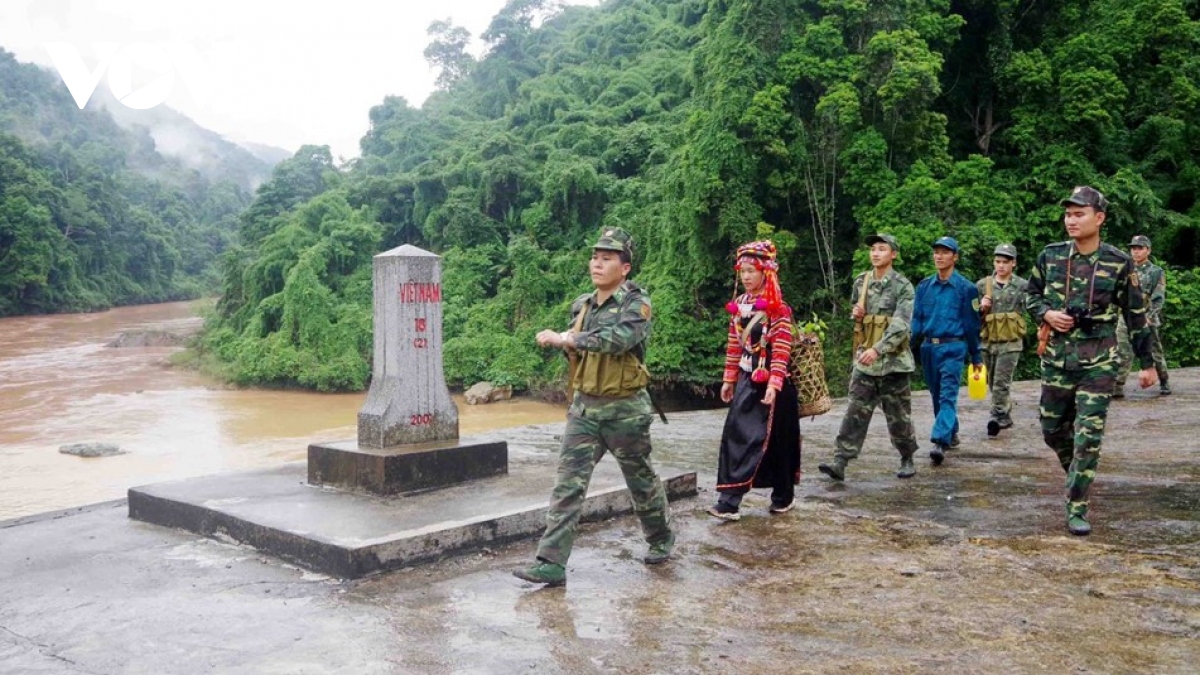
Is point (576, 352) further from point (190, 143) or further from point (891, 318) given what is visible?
point (190, 143)

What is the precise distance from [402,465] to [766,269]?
2.56 meters

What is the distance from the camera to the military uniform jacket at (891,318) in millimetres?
6812

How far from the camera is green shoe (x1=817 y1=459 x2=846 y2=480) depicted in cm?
716

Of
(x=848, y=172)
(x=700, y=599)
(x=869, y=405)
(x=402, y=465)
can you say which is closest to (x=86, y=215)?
(x=848, y=172)

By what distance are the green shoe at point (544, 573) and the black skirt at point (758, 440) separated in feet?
5.04

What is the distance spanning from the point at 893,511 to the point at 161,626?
4227 mm

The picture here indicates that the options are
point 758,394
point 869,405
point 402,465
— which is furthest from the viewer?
point 869,405

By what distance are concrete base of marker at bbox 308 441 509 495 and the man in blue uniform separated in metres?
3.53

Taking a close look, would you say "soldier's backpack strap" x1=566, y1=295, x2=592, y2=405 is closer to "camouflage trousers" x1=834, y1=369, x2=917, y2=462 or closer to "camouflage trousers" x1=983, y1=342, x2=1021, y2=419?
"camouflage trousers" x1=834, y1=369, x2=917, y2=462

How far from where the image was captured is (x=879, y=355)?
6.86m

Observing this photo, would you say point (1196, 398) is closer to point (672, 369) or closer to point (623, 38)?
point (672, 369)

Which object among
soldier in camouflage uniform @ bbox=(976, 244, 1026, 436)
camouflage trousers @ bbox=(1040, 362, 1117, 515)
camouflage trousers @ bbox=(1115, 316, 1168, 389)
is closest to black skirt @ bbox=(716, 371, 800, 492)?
camouflage trousers @ bbox=(1040, 362, 1117, 515)

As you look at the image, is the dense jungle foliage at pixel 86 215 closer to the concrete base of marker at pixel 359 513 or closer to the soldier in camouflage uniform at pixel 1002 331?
the concrete base of marker at pixel 359 513

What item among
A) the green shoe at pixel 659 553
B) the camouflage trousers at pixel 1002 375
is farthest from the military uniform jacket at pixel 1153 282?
the green shoe at pixel 659 553
